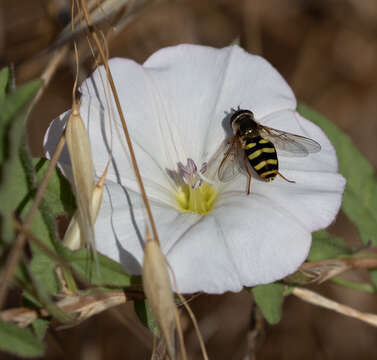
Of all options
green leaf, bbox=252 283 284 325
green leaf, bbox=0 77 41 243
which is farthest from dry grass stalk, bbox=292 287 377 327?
green leaf, bbox=0 77 41 243

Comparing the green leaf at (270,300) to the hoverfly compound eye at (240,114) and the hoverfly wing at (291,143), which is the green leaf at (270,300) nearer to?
the hoverfly wing at (291,143)

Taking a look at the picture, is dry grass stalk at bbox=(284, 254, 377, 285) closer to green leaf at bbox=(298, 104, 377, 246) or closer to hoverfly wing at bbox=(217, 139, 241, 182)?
green leaf at bbox=(298, 104, 377, 246)

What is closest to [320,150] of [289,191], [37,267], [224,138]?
[289,191]

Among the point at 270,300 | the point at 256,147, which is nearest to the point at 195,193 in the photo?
the point at 256,147

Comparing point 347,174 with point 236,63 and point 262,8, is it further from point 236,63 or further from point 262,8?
point 262,8

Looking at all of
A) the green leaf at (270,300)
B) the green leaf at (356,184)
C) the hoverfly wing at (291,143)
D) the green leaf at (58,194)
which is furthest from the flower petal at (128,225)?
the green leaf at (356,184)

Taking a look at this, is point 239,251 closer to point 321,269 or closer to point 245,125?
point 321,269
